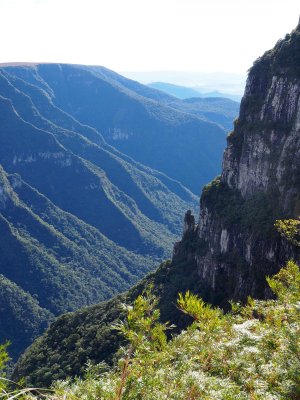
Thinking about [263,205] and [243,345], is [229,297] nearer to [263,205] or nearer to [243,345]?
[263,205]

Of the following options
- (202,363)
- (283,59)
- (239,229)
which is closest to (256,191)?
(239,229)

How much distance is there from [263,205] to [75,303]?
333 feet

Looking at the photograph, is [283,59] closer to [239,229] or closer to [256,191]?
[256,191]

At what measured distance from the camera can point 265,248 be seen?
50.6 metres

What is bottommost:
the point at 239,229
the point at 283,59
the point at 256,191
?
the point at 239,229

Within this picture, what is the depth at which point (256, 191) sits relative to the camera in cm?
6134

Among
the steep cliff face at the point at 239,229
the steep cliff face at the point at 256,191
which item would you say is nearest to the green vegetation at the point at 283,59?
the steep cliff face at the point at 256,191

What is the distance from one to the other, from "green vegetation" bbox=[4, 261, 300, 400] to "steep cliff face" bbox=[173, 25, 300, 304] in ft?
104

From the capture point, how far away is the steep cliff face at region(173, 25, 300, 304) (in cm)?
5112

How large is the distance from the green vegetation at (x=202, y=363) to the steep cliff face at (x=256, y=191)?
31.8 m

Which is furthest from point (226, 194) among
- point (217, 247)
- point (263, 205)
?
point (263, 205)

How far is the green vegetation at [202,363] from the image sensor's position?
999cm

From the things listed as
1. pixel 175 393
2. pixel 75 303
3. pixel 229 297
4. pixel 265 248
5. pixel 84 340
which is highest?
pixel 175 393

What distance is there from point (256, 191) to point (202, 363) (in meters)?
51.0
